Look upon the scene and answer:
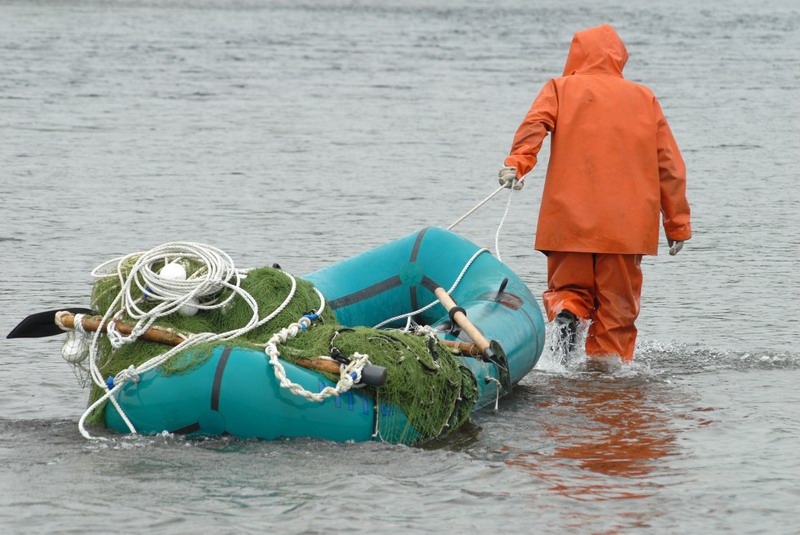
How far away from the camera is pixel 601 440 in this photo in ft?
21.2

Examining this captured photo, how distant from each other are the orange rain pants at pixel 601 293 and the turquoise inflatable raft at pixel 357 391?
363mm

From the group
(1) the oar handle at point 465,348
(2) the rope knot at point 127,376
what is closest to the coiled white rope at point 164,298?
(2) the rope knot at point 127,376

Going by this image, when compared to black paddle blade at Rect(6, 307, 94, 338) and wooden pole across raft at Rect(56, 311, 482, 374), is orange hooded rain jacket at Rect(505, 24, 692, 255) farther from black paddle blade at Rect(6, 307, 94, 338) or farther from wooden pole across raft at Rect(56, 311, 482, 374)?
black paddle blade at Rect(6, 307, 94, 338)

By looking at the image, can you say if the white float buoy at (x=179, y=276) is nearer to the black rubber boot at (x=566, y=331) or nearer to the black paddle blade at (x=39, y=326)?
the black paddle blade at (x=39, y=326)

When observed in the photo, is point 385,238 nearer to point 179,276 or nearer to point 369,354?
point 179,276

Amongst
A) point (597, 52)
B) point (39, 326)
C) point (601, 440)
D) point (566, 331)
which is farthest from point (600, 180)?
point (39, 326)

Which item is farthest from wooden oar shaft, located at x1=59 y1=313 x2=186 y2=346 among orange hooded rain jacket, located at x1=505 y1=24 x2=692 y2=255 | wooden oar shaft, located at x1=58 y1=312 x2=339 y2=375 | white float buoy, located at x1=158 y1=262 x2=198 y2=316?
orange hooded rain jacket, located at x1=505 y1=24 x2=692 y2=255

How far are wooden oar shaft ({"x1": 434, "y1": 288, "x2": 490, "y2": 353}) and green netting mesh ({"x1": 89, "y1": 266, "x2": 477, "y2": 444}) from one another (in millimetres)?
142

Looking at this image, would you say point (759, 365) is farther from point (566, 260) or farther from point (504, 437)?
point (504, 437)

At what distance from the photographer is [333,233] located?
11633mm

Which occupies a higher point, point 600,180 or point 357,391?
point 600,180

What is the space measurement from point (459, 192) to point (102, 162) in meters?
3.96

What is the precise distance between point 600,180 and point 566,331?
858mm

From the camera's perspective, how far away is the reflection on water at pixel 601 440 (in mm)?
5828
